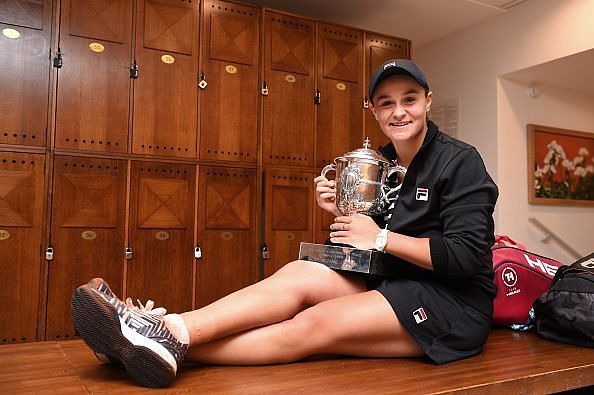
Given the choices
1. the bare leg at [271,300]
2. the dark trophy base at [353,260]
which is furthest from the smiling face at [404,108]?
the bare leg at [271,300]

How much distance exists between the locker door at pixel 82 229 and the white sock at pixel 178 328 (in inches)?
86.8

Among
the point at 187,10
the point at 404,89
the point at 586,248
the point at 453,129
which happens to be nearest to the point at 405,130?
the point at 404,89

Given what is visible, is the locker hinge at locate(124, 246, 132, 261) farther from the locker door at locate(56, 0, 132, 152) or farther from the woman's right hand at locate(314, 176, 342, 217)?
the woman's right hand at locate(314, 176, 342, 217)

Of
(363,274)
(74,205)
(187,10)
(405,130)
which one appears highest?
(187,10)

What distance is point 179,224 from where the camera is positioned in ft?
11.7

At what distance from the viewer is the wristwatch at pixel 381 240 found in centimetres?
152

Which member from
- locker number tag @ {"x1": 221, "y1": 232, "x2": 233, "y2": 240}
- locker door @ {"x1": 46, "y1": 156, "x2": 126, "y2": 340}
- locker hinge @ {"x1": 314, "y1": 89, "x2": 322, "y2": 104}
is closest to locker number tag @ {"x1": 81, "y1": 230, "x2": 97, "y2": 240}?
locker door @ {"x1": 46, "y1": 156, "x2": 126, "y2": 340}

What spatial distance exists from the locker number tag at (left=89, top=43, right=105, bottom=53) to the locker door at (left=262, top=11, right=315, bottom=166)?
118cm

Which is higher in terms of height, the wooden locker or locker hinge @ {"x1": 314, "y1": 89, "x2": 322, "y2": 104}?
locker hinge @ {"x1": 314, "y1": 89, "x2": 322, "y2": 104}

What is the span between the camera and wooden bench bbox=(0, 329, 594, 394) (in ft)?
4.09

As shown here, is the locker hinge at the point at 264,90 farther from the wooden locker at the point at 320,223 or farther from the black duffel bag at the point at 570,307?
the black duffel bag at the point at 570,307

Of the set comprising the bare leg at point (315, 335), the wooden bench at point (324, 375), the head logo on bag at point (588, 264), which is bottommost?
the wooden bench at point (324, 375)

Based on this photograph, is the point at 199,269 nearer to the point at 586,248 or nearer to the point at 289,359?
the point at 289,359

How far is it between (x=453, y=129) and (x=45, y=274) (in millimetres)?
4014
